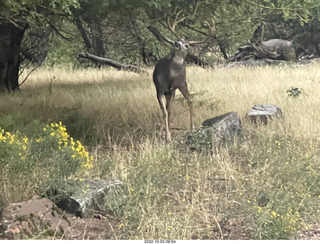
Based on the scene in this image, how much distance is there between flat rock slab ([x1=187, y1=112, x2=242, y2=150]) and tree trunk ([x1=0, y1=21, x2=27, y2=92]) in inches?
265

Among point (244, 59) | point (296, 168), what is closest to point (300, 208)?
point (296, 168)

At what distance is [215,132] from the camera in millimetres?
7293

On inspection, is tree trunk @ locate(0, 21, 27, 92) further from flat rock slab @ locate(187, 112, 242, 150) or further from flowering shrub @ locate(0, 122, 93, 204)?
flowering shrub @ locate(0, 122, 93, 204)

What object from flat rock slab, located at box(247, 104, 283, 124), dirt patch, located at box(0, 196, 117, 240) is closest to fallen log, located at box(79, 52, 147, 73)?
flat rock slab, located at box(247, 104, 283, 124)

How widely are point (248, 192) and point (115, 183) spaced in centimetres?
137

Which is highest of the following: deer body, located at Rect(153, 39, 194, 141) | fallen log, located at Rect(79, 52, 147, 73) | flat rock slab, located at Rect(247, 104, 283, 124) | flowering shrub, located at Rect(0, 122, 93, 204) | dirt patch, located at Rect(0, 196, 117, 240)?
fallen log, located at Rect(79, 52, 147, 73)

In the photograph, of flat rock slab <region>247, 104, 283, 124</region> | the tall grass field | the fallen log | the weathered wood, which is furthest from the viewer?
the fallen log

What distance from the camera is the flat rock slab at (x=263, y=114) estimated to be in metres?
8.55

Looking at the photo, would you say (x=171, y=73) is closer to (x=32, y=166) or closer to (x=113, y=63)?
(x=32, y=166)

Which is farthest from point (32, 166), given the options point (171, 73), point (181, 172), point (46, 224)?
point (171, 73)

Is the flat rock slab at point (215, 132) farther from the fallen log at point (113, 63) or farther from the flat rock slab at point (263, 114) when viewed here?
the fallen log at point (113, 63)

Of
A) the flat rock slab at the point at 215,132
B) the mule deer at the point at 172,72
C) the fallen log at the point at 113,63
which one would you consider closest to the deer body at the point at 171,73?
the mule deer at the point at 172,72

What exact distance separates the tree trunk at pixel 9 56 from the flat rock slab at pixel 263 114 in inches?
257

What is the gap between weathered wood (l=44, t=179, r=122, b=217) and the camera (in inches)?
178
